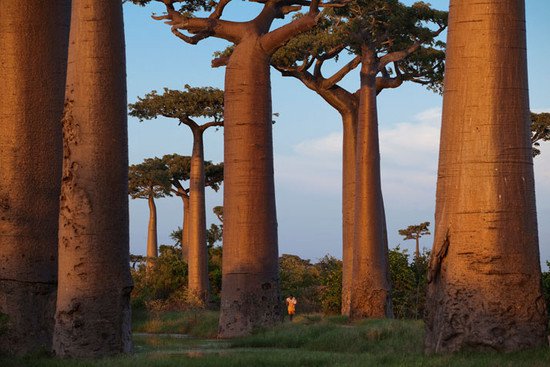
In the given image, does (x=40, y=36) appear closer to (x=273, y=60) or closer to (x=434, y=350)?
(x=434, y=350)

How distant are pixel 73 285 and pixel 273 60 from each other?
1351 centimetres

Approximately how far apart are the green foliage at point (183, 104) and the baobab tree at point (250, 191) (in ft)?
44.2

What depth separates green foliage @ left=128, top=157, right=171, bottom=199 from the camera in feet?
116

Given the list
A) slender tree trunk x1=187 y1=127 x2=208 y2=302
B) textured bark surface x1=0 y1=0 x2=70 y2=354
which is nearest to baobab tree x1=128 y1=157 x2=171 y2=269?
slender tree trunk x1=187 y1=127 x2=208 y2=302

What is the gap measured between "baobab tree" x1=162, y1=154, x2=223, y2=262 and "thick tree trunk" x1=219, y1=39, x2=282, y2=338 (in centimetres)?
1861

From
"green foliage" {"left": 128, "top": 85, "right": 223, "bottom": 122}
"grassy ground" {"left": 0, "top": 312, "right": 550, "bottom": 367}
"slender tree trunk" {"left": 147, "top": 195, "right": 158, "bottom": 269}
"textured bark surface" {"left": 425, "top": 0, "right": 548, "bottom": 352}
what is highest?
"green foliage" {"left": 128, "top": 85, "right": 223, "bottom": 122}

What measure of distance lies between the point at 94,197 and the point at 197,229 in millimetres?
19772

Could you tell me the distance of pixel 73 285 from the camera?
10.4 m

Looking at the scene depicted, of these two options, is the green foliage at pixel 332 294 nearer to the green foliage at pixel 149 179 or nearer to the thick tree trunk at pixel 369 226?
the thick tree trunk at pixel 369 226

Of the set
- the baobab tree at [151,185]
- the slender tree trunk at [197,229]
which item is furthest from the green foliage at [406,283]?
the baobab tree at [151,185]

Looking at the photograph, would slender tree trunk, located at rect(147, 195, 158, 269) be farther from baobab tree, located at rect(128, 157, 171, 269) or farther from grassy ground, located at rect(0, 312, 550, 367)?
grassy ground, located at rect(0, 312, 550, 367)

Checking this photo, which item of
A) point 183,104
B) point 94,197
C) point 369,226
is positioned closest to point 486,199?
point 94,197

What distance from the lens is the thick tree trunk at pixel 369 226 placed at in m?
20.8

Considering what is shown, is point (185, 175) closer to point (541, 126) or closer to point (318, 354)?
point (541, 126)
